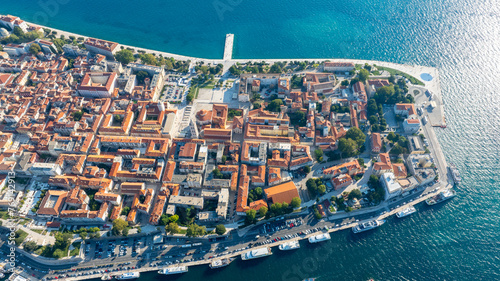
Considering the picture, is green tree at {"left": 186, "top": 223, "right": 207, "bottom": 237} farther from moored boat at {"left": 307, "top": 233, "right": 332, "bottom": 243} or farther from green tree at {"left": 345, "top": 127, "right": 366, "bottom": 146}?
green tree at {"left": 345, "top": 127, "right": 366, "bottom": 146}

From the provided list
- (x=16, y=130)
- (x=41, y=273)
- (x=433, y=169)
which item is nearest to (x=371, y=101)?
(x=433, y=169)

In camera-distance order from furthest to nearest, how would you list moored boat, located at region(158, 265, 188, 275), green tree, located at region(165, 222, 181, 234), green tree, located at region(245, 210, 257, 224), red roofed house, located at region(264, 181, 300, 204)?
red roofed house, located at region(264, 181, 300, 204)
green tree, located at region(245, 210, 257, 224)
green tree, located at region(165, 222, 181, 234)
moored boat, located at region(158, 265, 188, 275)

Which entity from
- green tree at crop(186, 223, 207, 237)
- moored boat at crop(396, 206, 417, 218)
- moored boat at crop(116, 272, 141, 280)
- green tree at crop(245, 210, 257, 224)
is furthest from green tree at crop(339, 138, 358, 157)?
moored boat at crop(116, 272, 141, 280)

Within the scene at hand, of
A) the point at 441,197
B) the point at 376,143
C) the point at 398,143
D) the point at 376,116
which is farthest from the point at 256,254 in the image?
the point at 376,116

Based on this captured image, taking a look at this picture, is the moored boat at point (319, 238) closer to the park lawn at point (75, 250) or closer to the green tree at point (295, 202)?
the green tree at point (295, 202)

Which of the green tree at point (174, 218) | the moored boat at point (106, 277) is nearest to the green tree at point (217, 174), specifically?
the green tree at point (174, 218)

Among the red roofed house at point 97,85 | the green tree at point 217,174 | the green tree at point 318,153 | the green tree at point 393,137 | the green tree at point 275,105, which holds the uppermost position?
the red roofed house at point 97,85

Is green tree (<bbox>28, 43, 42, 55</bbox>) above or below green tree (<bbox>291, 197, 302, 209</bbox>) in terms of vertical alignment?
above

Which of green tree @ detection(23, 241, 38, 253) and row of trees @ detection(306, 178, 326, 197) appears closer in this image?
green tree @ detection(23, 241, 38, 253)
